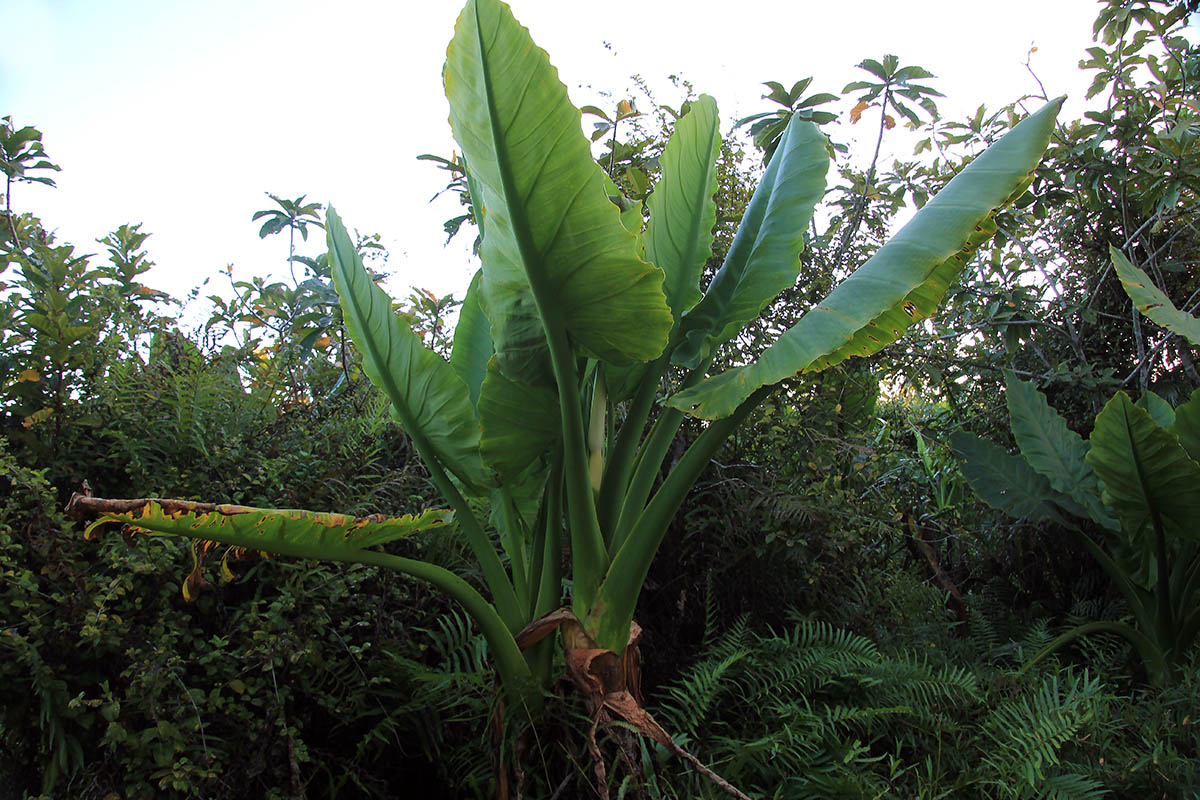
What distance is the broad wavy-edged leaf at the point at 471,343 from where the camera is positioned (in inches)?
89.7

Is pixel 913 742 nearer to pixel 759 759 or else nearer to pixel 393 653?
pixel 759 759

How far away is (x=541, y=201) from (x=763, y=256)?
81 cm

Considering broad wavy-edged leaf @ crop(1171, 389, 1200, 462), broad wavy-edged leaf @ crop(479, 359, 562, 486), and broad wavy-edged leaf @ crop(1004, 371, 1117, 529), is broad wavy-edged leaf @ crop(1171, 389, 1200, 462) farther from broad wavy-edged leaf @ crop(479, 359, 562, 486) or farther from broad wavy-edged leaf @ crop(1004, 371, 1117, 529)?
broad wavy-edged leaf @ crop(479, 359, 562, 486)

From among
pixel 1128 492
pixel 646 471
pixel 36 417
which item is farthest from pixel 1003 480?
pixel 36 417

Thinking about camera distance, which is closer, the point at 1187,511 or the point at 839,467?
the point at 1187,511

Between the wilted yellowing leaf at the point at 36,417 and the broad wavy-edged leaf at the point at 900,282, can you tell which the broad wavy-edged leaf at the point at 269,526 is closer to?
the wilted yellowing leaf at the point at 36,417

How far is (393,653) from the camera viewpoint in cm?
190

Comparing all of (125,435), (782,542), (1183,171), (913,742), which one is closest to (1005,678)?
(913,742)

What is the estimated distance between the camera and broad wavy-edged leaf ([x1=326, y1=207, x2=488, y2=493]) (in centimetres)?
186

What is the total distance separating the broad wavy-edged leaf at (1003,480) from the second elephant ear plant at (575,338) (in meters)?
1.60

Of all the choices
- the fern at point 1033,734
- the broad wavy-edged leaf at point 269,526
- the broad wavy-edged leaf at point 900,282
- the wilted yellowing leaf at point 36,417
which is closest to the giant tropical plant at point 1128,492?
the fern at point 1033,734

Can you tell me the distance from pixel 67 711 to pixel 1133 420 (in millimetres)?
3150

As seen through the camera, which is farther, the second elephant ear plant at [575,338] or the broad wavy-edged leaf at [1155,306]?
the broad wavy-edged leaf at [1155,306]

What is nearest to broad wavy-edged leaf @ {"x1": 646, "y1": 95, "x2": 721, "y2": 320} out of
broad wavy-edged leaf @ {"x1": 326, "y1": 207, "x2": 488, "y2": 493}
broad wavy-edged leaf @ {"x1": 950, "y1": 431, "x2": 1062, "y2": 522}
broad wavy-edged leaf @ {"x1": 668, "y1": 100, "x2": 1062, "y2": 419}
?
broad wavy-edged leaf @ {"x1": 668, "y1": 100, "x2": 1062, "y2": 419}
